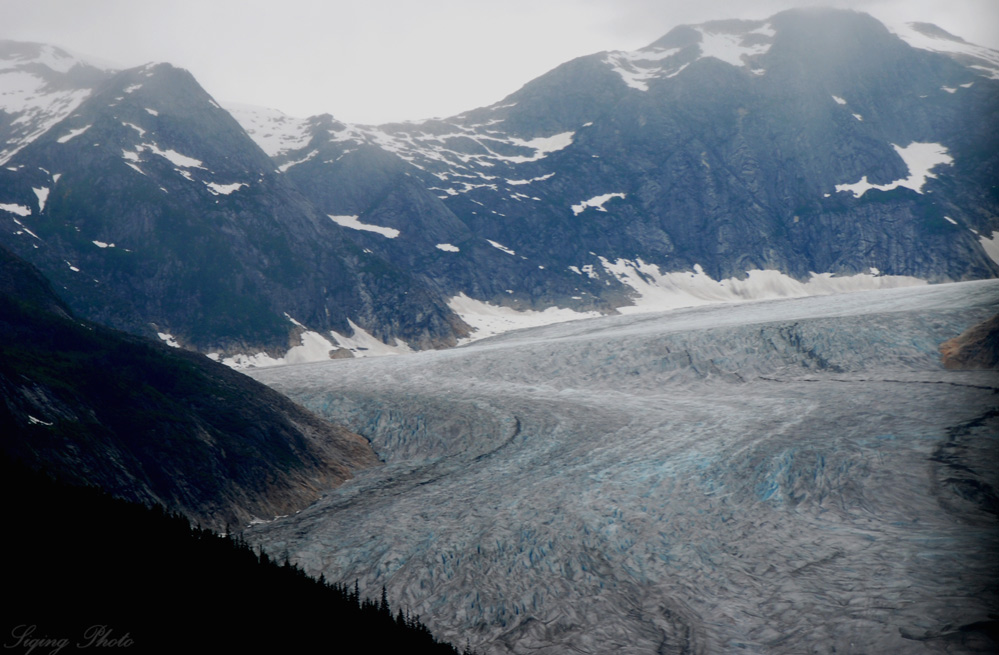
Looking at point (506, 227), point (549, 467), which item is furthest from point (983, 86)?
point (549, 467)

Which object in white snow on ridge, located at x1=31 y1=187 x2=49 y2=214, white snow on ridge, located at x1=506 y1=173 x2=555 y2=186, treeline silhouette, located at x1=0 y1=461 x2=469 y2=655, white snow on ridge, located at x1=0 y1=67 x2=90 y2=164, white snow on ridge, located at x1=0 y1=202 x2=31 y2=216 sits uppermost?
white snow on ridge, located at x1=0 y1=67 x2=90 y2=164

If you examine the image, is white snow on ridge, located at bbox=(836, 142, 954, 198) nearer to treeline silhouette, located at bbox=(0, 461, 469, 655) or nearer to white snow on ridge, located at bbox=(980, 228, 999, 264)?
white snow on ridge, located at bbox=(980, 228, 999, 264)

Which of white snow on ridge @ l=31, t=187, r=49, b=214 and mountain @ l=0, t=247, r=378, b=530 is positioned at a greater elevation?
white snow on ridge @ l=31, t=187, r=49, b=214

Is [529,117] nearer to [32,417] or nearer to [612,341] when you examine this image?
[612,341]

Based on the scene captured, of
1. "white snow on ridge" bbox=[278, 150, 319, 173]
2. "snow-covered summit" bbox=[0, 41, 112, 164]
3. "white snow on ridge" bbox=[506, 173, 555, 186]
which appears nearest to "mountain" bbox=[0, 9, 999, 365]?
"white snow on ridge" bbox=[278, 150, 319, 173]

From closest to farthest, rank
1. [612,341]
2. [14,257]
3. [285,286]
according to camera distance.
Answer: [14,257] → [612,341] → [285,286]

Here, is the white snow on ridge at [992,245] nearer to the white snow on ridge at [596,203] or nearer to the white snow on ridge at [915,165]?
the white snow on ridge at [915,165]
